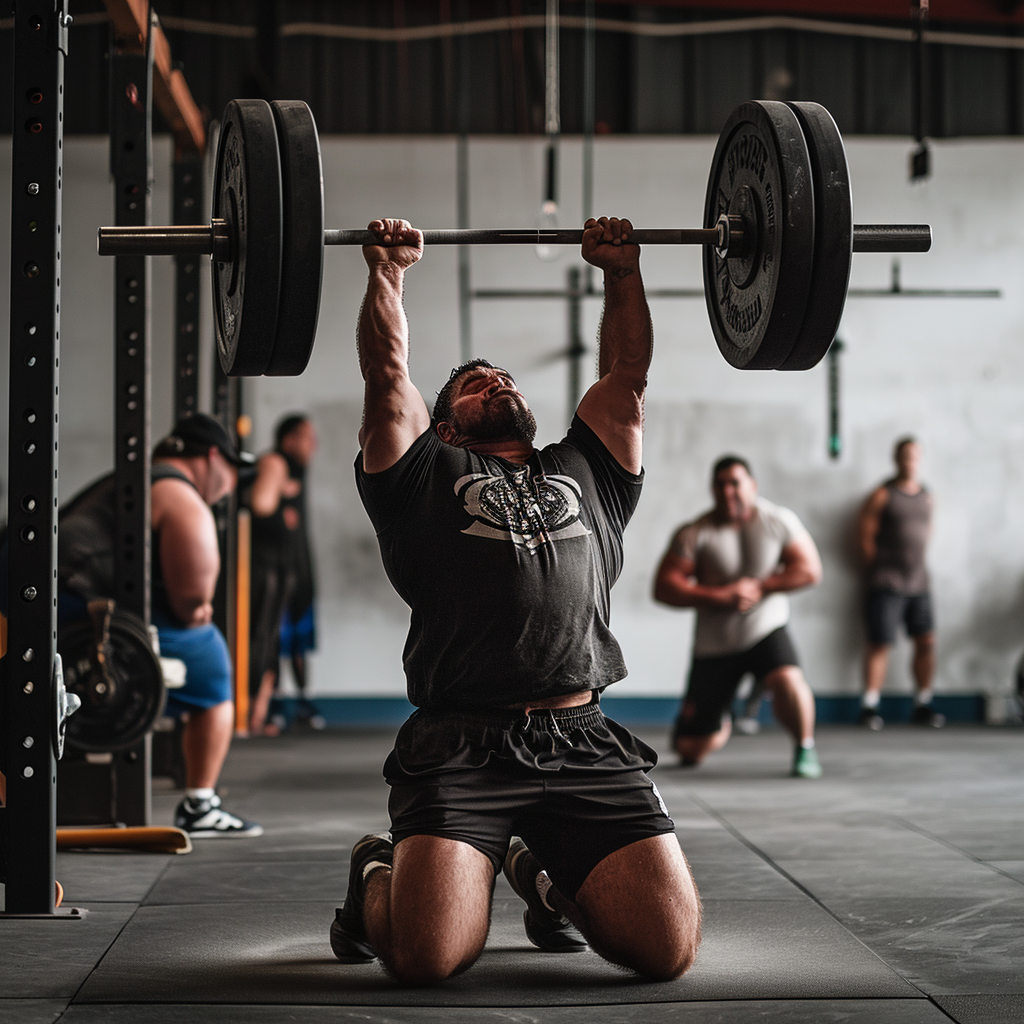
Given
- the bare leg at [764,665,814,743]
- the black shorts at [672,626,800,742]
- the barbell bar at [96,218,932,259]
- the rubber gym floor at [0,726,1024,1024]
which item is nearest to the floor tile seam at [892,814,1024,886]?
the rubber gym floor at [0,726,1024,1024]

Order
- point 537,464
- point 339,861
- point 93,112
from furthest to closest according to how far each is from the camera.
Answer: point 93,112 < point 339,861 < point 537,464

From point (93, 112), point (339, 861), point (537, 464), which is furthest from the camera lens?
point (93, 112)

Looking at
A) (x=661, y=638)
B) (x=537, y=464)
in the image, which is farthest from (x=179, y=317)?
(x=661, y=638)

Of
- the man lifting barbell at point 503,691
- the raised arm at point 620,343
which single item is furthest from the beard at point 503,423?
the raised arm at point 620,343

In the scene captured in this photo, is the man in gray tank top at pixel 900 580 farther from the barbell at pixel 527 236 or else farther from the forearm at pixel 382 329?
the forearm at pixel 382 329

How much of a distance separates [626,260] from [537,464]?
0.38 meters

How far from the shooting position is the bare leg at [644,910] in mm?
1901

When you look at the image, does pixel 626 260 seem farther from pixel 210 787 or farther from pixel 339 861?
pixel 210 787

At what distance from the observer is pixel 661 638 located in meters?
6.45

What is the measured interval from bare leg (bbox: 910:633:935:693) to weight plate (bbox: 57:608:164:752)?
4371 mm

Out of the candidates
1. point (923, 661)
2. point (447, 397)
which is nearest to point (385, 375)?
point (447, 397)

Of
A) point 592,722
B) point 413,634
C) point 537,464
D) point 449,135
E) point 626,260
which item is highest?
point 449,135

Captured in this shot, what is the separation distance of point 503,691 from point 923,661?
4834 mm

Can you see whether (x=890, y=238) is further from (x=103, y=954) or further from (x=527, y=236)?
(x=103, y=954)
